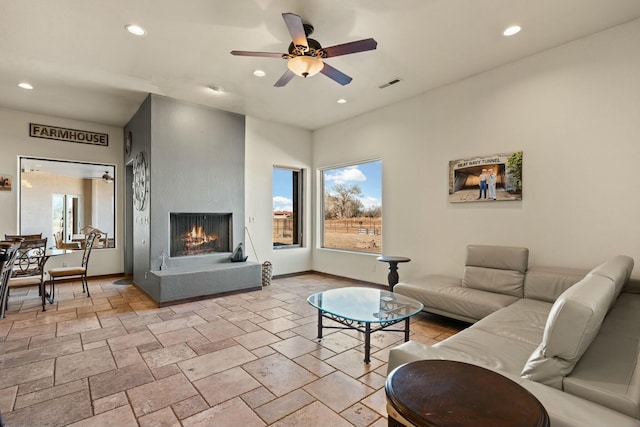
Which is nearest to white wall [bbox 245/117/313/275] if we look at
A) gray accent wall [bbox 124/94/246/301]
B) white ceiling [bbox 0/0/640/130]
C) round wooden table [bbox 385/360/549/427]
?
gray accent wall [bbox 124/94/246/301]

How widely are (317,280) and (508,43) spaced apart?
182 inches

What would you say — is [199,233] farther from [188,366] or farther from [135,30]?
[135,30]

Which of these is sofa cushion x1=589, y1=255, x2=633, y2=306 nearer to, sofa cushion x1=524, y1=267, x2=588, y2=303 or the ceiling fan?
sofa cushion x1=524, y1=267, x2=588, y2=303

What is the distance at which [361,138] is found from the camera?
5.62 m

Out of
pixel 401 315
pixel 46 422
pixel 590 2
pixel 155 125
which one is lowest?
pixel 46 422

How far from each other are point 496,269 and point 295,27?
3.31m

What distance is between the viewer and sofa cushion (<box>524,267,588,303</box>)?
2.98 meters

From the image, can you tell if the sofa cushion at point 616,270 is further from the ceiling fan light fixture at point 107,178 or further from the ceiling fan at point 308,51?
the ceiling fan light fixture at point 107,178

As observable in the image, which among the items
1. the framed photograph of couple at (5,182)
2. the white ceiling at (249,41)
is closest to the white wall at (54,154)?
the framed photograph of couple at (5,182)

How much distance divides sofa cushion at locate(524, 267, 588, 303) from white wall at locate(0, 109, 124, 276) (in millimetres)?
7022

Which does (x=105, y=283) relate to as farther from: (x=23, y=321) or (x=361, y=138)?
(x=361, y=138)

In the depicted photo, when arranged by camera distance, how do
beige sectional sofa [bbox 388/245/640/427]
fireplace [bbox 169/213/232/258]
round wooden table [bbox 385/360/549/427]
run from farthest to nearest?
fireplace [bbox 169/213/232/258] → beige sectional sofa [bbox 388/245/640/427] → round wooden table [bbox 385/360/549/427]

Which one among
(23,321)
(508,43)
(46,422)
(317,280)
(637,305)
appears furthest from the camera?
(317,280)

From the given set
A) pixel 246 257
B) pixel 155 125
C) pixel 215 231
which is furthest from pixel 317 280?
pixel 155 125
